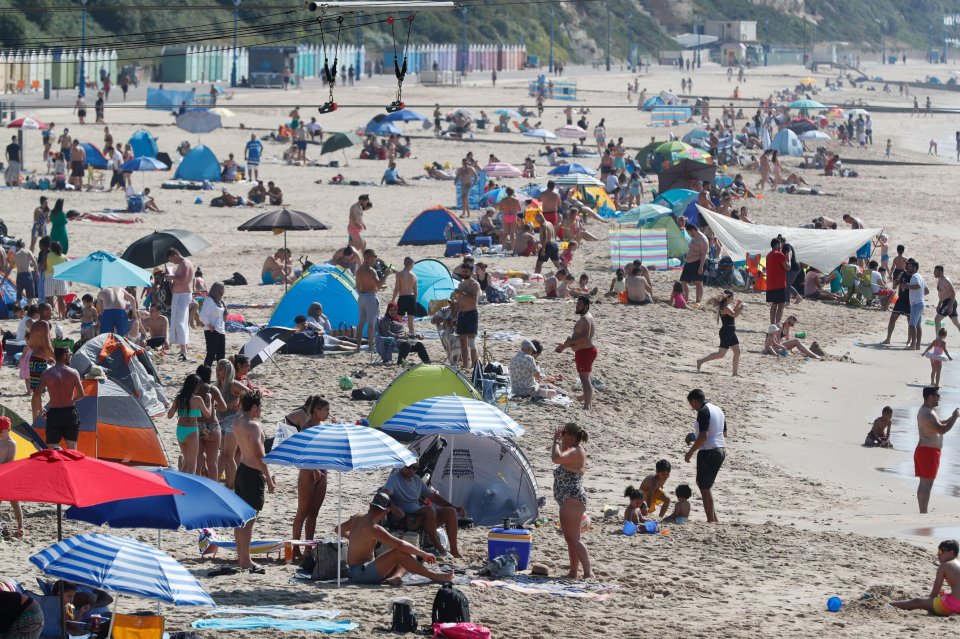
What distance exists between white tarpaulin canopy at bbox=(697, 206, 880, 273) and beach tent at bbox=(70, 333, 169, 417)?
1152cm

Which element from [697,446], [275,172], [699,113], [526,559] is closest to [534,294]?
[697,446]

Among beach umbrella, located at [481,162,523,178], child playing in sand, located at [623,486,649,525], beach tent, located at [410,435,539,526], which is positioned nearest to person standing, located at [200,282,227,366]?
beach tent, located at [410,435,539,526]

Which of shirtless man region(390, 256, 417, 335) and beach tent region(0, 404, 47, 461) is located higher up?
shirtless man region(390, 256, 417, 335)

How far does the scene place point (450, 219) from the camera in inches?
1043

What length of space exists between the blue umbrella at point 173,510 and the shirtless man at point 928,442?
6710 mm

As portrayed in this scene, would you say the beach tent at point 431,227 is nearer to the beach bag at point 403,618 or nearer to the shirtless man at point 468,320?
the shirtless man at point 468,320

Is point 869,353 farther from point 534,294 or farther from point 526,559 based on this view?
point 526,559

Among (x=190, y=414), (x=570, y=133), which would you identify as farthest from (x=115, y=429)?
(x=570, y=133)

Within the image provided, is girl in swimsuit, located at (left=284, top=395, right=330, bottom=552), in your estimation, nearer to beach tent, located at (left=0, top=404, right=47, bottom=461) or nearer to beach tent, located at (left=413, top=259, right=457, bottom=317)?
beach tent, located at (left=0, top=404, right=47, bottom=461)

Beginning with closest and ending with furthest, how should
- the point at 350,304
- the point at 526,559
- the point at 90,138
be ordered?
the point at 526,559 → the point at 350,304 → the point at 90,138

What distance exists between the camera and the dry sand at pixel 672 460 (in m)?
9.43

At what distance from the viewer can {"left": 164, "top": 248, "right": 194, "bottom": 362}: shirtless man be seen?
683 inches

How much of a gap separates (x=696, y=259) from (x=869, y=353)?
2932 mm

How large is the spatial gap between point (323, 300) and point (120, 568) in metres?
11.4
